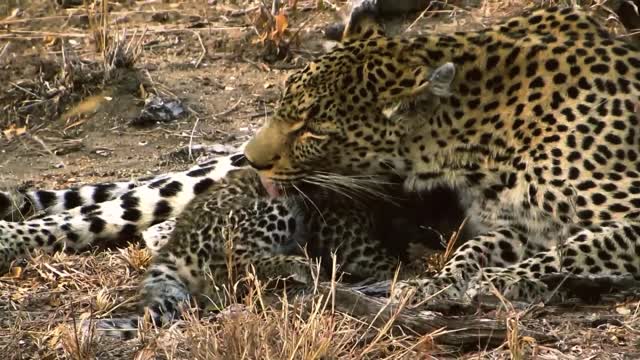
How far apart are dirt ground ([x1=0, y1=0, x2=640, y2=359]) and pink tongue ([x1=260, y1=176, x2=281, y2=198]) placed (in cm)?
77

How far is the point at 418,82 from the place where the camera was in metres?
6.44

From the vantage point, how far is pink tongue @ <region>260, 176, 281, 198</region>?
667cm

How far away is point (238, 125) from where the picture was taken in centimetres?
942

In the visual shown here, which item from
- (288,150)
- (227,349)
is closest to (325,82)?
(288,150)

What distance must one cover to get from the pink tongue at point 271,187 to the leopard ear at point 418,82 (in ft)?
2.27

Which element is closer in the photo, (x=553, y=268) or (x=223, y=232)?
(x=553, y=268)

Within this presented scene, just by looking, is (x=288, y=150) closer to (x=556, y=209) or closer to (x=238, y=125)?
(x=556, y=209)

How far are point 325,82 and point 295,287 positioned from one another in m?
1.10

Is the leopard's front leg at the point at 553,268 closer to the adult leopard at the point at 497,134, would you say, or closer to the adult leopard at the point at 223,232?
the adult leopard at the point at 497,134

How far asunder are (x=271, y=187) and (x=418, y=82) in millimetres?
906

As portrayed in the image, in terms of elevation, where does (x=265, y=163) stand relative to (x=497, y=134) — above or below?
below

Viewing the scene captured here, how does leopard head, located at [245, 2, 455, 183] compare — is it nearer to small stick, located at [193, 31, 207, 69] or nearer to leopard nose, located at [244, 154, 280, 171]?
leopard nose, located at [244, 154, 280, 171]

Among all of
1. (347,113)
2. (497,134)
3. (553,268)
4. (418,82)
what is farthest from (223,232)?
(553,268)

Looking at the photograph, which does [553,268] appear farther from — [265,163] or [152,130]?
[152,130]
